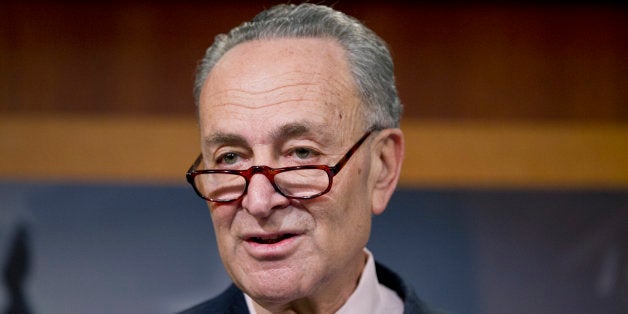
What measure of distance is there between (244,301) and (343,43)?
0.52 metres

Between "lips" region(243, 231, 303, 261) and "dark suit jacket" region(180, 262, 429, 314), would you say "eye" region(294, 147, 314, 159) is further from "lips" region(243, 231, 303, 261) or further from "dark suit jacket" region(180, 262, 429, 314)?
"dark suit jacket" region(180, 262, 429, 314)

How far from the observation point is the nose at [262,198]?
1.19 meters

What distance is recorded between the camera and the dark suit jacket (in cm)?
146

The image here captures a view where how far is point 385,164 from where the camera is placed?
1.39 meters

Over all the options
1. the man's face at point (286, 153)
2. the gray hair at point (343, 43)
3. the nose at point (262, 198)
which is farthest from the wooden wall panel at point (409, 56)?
the nose at point (262, 198)

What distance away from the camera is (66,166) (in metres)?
1.77

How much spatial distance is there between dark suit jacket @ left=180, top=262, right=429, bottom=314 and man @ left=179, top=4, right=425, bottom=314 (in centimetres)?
10

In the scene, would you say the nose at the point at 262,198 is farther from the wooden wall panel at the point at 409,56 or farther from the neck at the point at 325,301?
the wooden wall panel at the point at 409,56

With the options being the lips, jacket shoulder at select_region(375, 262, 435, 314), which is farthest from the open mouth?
jacket shoulder at select_region(375, 262, 435, 314)

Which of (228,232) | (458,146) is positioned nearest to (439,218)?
(458,146)

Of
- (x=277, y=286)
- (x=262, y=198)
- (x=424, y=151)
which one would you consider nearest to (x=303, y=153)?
(x=262, y=198)

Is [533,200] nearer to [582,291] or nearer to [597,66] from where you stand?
[582,291]

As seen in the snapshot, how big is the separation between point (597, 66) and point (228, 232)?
1.04 metres

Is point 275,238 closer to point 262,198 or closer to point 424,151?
point 262,198
